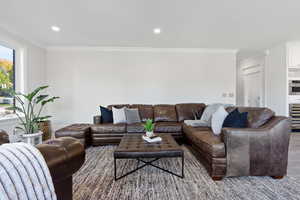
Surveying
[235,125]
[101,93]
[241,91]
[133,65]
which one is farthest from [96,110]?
[241,91]

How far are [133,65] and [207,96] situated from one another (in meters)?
2.49

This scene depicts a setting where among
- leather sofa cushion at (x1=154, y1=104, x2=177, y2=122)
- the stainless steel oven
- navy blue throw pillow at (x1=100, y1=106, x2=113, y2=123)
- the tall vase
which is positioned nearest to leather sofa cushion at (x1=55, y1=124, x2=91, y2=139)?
navy blue throw pillow at (x1=100, y1=106, x2=113, y2=123)

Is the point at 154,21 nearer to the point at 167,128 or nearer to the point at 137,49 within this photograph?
the point at 137,49

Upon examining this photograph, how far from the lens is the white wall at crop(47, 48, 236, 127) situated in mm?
4844

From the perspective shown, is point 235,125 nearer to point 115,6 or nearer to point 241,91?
point 115,6

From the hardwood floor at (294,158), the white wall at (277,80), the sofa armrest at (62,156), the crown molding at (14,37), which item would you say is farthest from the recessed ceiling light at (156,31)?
the white wall at (277,80)

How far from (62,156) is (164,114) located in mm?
3456

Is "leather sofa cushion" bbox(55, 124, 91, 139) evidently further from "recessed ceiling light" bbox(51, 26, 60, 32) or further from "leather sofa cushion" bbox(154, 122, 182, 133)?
"recessed ceiling light" bbox(51, 26, 60, 32)

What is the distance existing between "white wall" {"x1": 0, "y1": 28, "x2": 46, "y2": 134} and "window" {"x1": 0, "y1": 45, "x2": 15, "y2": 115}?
105 mm

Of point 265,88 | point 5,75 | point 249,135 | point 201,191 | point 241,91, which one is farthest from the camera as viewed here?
point 241,91

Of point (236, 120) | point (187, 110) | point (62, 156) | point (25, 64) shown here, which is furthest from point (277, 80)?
point (25, 64)

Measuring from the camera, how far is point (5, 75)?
11.9 feet

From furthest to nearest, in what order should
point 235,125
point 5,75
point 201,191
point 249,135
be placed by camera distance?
point 5,75 < point 235,125 < point 249,135 < point 201,191

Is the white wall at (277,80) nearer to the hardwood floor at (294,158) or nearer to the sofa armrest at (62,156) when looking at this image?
the hardwood floor at (294,158)
